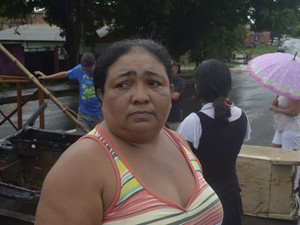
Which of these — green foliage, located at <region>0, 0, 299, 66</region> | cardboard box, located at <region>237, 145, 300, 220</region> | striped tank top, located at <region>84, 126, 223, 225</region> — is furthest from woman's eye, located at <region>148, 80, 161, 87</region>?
green foliage, located at <region>0, 0, 299, 66</region>

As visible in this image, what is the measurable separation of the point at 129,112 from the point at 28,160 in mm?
2943

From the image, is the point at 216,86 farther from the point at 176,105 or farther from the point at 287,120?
the point at 176,105

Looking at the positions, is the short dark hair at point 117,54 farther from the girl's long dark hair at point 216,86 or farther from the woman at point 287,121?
the woman at point 287,121

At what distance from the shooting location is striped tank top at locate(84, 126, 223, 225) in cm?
131

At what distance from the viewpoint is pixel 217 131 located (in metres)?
2.63

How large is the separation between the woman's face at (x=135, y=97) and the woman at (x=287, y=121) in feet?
12.0

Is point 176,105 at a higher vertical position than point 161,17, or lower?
lower

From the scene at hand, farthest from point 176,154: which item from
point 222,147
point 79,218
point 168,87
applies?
point 222,147

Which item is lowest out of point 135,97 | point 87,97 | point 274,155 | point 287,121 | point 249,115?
point 249,115

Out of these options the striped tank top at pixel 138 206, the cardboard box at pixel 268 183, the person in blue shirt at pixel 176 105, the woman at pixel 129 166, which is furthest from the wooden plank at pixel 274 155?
the striped tank top at pixel 138 206

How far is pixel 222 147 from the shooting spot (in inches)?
104

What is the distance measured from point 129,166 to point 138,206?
0.50ft

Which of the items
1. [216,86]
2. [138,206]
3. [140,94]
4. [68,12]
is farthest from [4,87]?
[138,206]

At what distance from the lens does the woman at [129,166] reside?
1.26 meters
